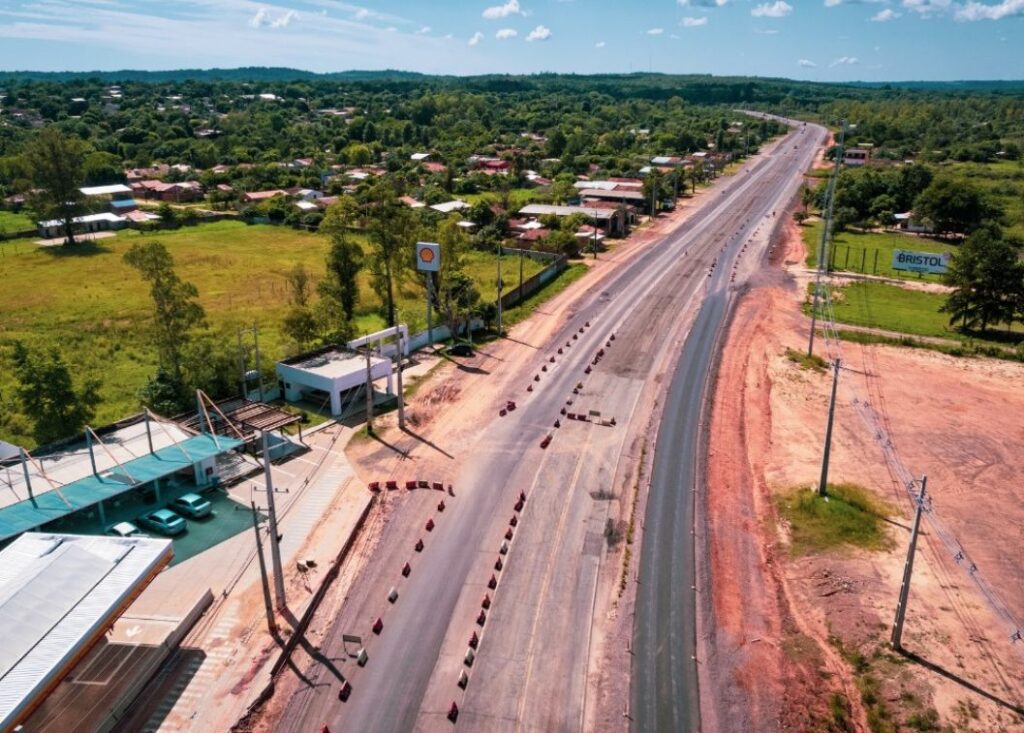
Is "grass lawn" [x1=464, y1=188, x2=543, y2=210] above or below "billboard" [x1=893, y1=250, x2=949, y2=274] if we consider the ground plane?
above

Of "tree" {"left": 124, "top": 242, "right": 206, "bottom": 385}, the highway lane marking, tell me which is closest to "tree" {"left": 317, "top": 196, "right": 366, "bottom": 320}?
"tree" {"left": 124, "top": 242, "right": 206, "bottom": 385}

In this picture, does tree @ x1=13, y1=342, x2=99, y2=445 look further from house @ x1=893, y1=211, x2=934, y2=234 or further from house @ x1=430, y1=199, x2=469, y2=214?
house @ x1=893, y1=211, x2=934, y2=234

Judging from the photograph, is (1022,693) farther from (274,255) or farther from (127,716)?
(274,255)

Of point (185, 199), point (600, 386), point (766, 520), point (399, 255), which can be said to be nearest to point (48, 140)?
point (185, 199)

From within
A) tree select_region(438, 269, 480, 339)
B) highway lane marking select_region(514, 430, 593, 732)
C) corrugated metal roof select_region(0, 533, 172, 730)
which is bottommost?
highway lane marking select_region(514, 430, 593, 732)

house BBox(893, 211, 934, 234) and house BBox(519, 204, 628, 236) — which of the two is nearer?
house BBox(519, 204, 628, 236)

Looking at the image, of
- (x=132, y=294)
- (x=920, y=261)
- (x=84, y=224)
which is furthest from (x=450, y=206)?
(x=920, y=261)

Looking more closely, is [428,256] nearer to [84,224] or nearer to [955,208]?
[84,224]
